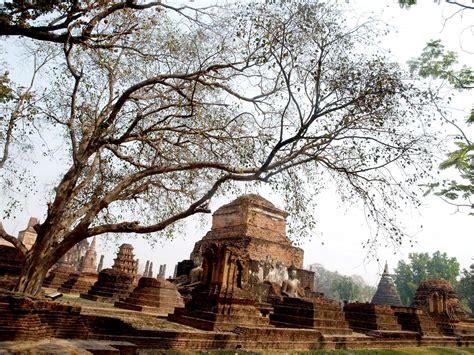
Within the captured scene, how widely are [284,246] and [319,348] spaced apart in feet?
57.2

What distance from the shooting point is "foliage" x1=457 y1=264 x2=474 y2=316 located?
174 ft

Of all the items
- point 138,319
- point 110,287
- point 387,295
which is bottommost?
point 138,319

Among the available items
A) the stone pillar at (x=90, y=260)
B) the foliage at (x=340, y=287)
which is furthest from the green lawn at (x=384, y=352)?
the stone pillar at (x=90, y=260)

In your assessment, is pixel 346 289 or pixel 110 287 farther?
pixel 346 289

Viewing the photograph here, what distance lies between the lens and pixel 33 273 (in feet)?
23.7

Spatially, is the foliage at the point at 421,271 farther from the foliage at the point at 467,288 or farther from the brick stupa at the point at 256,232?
the brick stupa at the point at 256,232

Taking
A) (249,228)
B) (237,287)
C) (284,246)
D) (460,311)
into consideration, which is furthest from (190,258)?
(460,311)

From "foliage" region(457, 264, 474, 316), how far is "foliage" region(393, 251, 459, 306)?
156 centimetres

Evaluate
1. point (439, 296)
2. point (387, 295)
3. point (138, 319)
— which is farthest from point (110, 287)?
point (387, 295)

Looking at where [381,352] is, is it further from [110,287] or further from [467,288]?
[467,288]

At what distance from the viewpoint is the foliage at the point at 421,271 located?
2267 inches

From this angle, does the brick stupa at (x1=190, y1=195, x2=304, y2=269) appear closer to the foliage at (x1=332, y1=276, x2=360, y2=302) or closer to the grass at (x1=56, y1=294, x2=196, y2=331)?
the grass at (x1=56, y1=294, x2=196, y2=331)

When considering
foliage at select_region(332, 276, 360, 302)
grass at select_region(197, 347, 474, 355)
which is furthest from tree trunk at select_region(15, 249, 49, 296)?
foliage at select_region(332, 276, 360, 302)

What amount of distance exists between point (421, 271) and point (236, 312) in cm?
5713
